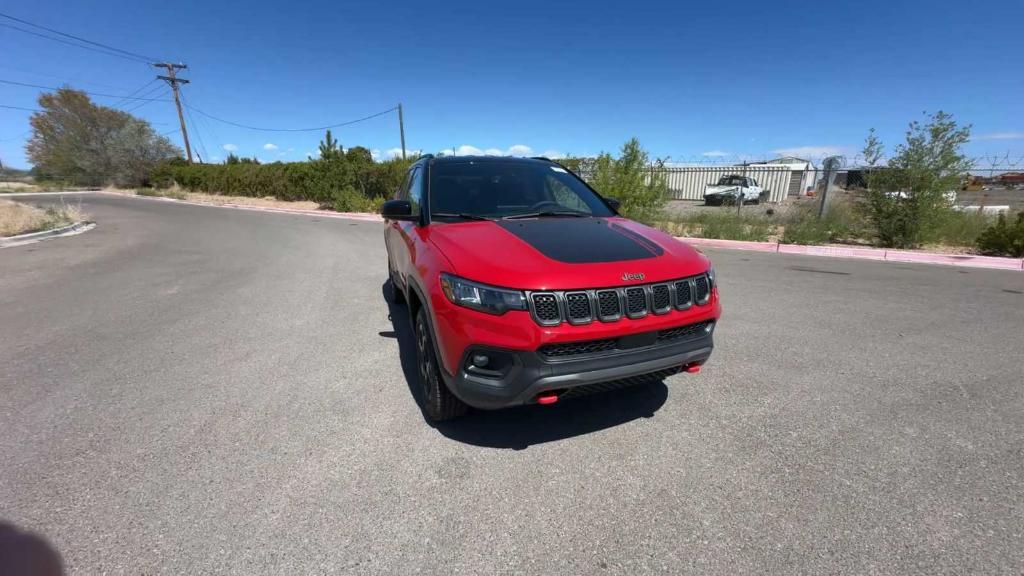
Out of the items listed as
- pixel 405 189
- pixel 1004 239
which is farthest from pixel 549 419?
pixel 1004 239

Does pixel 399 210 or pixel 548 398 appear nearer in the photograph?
pixel 548 398

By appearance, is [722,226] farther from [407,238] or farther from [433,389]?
[433,389]

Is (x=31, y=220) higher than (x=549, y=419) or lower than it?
higher

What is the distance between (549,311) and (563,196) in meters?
1.88

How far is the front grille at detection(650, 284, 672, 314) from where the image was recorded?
231 cm

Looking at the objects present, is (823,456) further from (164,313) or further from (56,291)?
(56,291)

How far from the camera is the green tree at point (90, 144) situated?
3956 cm

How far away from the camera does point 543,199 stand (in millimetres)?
3660

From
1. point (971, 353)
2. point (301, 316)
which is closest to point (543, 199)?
point (301, 316)

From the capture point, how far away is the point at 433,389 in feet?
8.58

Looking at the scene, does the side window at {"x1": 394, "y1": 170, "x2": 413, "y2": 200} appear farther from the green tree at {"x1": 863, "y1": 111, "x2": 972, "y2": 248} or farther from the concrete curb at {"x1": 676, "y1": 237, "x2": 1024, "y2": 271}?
the green tree at {"x1": 863, "y1": 111, "x2": 972, "y2": 248}

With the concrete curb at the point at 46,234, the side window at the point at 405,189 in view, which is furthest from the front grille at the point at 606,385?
the concrete curb at the point at 46,234

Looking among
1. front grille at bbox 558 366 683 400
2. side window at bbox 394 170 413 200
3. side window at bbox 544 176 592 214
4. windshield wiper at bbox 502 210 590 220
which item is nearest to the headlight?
front grille at bbox 558 366 683 400

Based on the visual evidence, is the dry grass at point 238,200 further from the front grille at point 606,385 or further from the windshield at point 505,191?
the front grille at point 606,385
